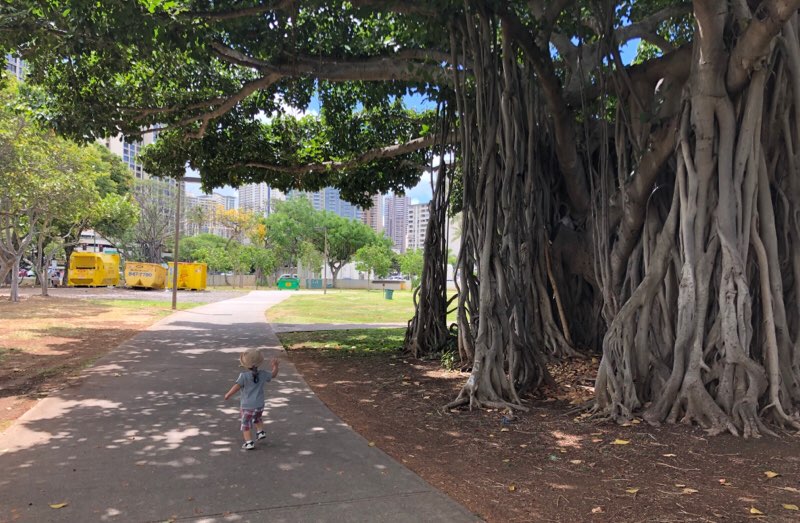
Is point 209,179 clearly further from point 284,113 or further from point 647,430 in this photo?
point 647,430

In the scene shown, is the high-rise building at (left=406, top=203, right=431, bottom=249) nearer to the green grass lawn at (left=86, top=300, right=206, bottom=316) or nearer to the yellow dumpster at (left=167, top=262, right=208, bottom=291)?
the yellow dumpster at (left=167, top=262, right=208, bottom=291)

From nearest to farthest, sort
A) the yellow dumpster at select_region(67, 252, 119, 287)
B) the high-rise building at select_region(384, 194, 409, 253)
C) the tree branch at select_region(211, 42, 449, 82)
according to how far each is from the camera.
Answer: the tree branch at select_region(211, 42, 449, 82) → the yellow dumpster at select_region(67, 252, 119, 287) → the high-rise building at select_region(384, 194, 409, 253)

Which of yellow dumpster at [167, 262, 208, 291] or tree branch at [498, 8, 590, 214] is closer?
tree branch at [498, 8, 590, 214]

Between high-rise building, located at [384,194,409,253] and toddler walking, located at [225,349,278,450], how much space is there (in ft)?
291

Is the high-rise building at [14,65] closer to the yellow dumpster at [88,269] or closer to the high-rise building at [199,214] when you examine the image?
the yellow dumpster at [88,269]

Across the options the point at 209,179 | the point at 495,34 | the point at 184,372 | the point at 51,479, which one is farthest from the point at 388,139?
the point at 51,479

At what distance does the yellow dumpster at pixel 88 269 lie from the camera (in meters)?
38.0

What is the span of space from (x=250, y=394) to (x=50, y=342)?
885cm

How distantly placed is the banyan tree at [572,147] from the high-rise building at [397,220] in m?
83.4

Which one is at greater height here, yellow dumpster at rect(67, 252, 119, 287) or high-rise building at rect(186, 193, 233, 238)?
high-rise building at rect(186, 193, 233, 238)

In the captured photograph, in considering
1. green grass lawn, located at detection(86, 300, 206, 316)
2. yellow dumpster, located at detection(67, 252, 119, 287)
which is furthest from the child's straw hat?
yellow dumpster, located at detection(67, 252, 119, 287)

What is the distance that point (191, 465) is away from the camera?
13.5ft

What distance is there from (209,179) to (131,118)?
3174mm

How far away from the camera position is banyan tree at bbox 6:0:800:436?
5566mm
